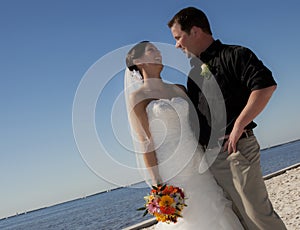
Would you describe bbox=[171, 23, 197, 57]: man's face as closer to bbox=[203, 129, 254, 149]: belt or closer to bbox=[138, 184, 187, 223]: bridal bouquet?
bbox=[203, 129, 254, 149]: belt

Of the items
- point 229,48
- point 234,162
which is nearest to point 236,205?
point 234,162

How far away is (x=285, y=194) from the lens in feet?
36.1

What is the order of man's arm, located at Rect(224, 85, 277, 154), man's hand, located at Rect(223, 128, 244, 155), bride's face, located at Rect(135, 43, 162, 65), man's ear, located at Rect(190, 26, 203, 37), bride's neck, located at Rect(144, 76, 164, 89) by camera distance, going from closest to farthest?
man's arm, located at Rect(224, 85, 277, 154)
man's hand, located at Rect(223, 128, 244, 155)
man's ear, located at Rect(190, 26, 203, 37)
bride's face, located at Rect(135, 43, 162, 65)
bride's neck, located at Rect(144, 76, 164, 89)

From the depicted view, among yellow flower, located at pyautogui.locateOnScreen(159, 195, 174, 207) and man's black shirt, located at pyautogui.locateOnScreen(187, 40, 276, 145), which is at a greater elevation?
man's black shirt, located at pyautogui.locateOnScreen(187, 40, 276, 145)

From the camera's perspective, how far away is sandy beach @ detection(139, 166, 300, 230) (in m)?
7.97

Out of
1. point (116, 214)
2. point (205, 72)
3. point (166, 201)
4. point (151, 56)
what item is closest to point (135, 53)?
point (151, 56)

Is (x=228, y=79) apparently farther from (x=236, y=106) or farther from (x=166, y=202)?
(x=166, y=202)

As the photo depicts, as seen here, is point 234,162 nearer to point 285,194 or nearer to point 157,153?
point 157,153

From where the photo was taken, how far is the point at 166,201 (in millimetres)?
4086

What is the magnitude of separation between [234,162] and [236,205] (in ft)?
1.44

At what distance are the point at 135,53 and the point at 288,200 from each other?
22.9 ft

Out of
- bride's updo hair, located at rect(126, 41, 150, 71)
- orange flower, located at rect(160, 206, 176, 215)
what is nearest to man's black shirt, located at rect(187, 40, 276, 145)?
bride's updo hair, located at rect(126, 41, 150, 71)

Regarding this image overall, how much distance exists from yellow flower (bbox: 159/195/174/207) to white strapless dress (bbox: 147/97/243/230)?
333 mm

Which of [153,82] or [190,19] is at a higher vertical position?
[190,19]
